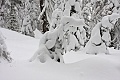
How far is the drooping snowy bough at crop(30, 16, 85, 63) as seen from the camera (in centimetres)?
555

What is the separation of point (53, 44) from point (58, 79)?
1406 mm

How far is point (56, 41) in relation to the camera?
5668 millimetres

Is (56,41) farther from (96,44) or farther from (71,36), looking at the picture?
(71,36)

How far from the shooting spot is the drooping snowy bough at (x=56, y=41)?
555 cm

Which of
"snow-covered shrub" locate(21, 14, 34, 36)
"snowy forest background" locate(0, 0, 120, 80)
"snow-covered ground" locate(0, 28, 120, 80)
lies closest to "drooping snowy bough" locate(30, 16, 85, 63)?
"snowy forest background" locate(0, 0, 120, 80)

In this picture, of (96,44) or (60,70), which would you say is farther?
(96,44)

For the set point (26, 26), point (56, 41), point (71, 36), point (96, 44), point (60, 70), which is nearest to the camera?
point (60, 70)

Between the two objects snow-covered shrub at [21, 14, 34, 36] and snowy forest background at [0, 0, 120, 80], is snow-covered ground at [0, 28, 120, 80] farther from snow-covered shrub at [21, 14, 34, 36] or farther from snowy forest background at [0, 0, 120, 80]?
snow-covered shrub at [21, 14, 34, 36]

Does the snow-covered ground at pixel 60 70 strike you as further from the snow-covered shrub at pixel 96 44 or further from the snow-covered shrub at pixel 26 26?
the snow-covered shrub at pixel 26 26

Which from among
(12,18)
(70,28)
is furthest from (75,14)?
(12,18)

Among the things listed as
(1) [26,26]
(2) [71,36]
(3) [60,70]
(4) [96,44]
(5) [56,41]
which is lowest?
(1) [26,26]

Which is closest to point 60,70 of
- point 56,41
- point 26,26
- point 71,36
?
point 56,41

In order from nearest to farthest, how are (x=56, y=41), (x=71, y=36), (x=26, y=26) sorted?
(x=56, y=41), (x=71, y=36), (x=26, y=26)

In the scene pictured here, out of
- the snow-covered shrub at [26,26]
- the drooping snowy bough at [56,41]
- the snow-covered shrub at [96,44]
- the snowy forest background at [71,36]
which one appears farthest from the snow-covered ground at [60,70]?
the snow-covered shrub at [26,26]
